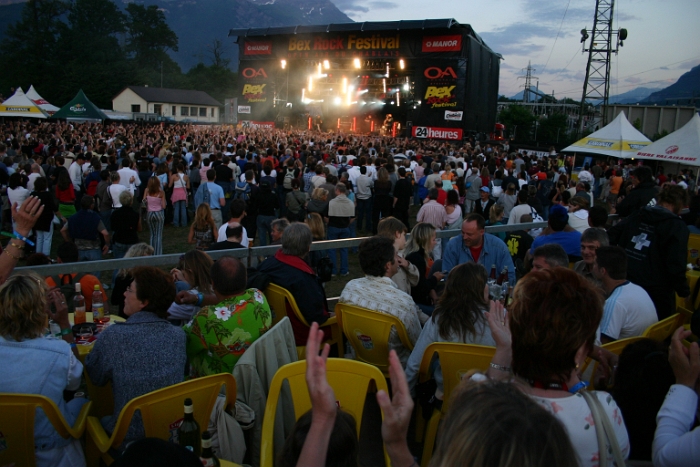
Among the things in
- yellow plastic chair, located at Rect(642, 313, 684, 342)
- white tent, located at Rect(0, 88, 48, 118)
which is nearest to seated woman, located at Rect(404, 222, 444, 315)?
yellow plastic chair, located at Rect(642, 313, 684, 342)

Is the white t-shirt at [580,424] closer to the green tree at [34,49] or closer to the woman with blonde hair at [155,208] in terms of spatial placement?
the woman with blonde hair at [155,208]

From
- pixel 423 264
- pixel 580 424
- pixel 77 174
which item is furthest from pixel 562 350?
pixel 77 174

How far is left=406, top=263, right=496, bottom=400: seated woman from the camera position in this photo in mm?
2916

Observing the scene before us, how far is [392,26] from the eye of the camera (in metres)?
26.5

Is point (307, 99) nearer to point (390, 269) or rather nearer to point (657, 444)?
point (390, 269)

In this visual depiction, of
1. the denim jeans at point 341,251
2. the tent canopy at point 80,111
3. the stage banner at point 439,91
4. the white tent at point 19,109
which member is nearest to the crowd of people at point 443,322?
the denim jeans at point 341,251

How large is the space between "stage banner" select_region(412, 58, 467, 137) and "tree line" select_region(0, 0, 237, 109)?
1728 inches

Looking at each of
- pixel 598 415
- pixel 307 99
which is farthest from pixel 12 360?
pixel 307 99

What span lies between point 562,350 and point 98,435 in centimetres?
226

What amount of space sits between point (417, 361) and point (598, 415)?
1439mm

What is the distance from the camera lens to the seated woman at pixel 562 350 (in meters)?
1.59

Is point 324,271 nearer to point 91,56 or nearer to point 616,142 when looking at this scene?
point 616,142

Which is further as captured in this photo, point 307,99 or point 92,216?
point 307,99

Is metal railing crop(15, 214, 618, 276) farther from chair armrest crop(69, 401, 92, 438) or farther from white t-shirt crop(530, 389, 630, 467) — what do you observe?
white t-shirt crop(530, 389, 630, 467)
